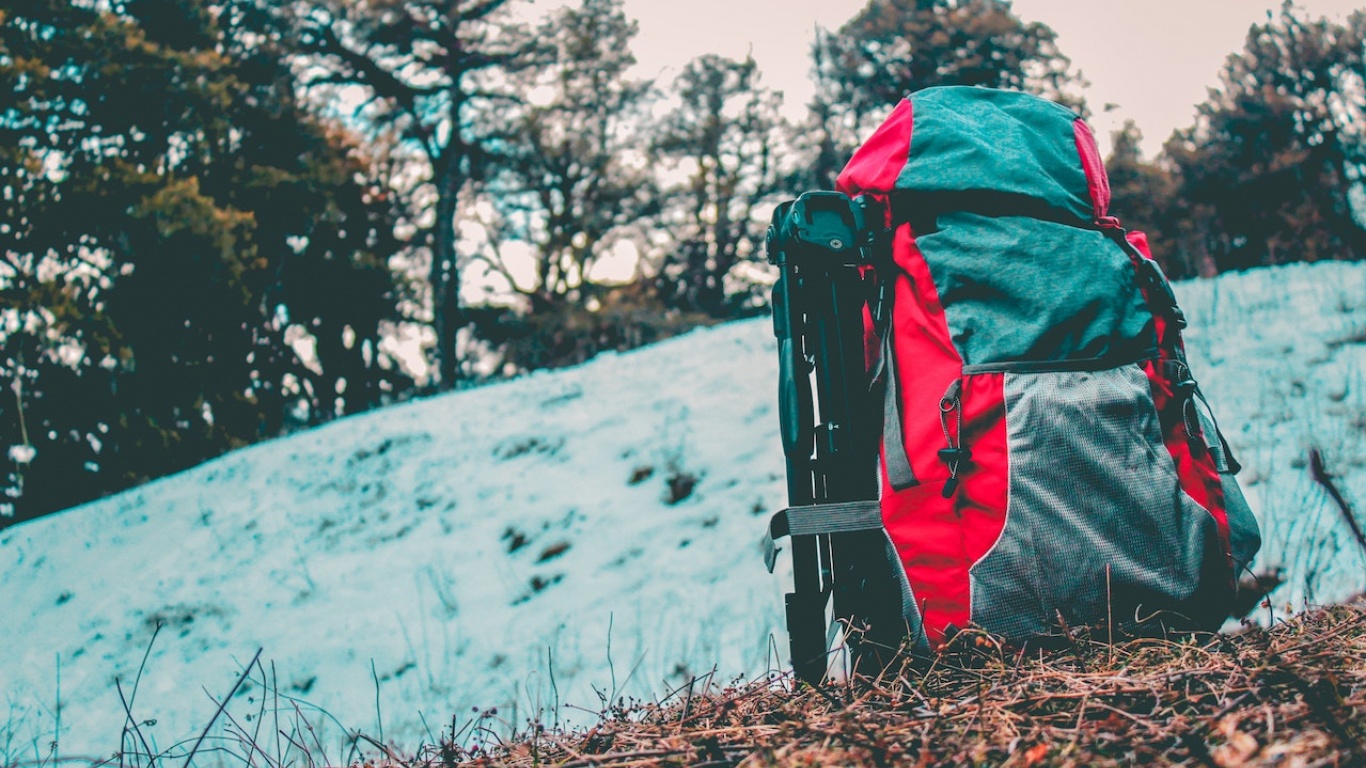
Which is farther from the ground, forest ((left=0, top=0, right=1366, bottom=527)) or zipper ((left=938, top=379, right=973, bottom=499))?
forest ((left=0, top=0, right=1366, bottom=527))

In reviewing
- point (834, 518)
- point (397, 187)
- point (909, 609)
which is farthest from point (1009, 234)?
point (397, 187)

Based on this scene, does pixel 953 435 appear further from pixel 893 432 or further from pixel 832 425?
pixel 832 425

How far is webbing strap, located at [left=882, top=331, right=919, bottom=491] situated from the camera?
1707mm

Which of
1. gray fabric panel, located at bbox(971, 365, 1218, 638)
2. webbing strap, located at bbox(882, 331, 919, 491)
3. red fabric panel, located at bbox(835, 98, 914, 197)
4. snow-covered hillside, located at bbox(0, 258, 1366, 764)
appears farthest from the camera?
snow-covered hillside, located at bbox(0, 258, 1366, 764)

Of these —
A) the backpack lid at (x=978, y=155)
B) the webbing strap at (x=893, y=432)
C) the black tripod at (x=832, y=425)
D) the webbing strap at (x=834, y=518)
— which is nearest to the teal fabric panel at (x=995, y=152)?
the backpack lid at (x=978, y=155)

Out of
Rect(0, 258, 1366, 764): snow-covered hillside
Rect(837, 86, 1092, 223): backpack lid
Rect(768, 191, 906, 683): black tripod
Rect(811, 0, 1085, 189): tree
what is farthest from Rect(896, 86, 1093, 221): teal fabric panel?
Rect(811, 0, 1085, 189): tree

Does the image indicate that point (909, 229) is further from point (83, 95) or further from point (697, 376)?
point (83, 95)

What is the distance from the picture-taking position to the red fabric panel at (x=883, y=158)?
6.05ft

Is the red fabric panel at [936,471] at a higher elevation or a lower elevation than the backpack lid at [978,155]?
lower

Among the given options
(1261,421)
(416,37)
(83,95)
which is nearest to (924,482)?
(1261,421)

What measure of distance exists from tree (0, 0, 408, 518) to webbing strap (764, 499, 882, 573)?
11.6 m

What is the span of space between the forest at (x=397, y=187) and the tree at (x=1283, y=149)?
0.06 meters

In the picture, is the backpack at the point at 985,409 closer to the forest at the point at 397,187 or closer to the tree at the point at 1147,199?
the forest at the point at 397,187

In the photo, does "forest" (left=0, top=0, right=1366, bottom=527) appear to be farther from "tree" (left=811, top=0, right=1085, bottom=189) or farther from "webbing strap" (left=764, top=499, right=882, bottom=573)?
"webbing strap" (left=764, top=499, right=882, bottom=573)
